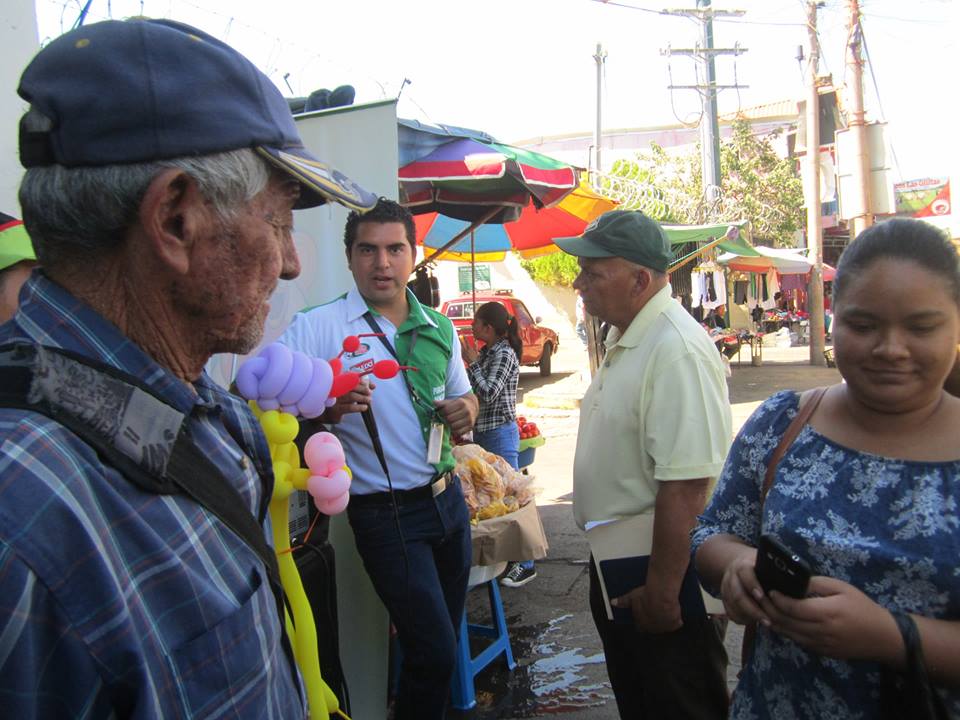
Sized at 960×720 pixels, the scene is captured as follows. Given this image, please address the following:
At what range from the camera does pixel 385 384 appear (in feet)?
8.98

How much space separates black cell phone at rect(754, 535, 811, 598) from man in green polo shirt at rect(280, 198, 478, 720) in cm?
142

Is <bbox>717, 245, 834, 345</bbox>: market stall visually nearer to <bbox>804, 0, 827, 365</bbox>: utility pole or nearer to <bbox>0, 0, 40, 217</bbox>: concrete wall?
<bbox>804, 0, 827, 365</bbox>: utility pole

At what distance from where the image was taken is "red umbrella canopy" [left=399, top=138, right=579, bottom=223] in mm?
4492

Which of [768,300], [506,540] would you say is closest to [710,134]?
[768,300]

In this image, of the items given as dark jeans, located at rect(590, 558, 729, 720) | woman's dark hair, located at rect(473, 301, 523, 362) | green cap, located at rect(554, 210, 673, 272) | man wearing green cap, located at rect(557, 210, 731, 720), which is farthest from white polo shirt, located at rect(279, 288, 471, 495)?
woman's dark hair, located at rect(473, 301, 523, 362)

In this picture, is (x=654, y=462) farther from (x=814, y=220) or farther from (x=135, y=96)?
(x=814, y=220)

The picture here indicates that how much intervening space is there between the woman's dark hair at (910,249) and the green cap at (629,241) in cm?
105

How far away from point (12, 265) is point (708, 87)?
838 inches

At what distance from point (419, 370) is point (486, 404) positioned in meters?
2.58

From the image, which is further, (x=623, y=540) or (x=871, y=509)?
(x=623, y=540)

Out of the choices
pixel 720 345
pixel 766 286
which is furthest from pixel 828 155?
pixel 720 345

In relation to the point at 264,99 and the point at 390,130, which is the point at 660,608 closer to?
the point at 264,99

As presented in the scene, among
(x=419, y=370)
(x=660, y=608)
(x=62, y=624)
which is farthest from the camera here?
(x=419, y=370)

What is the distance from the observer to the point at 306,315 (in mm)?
2838
